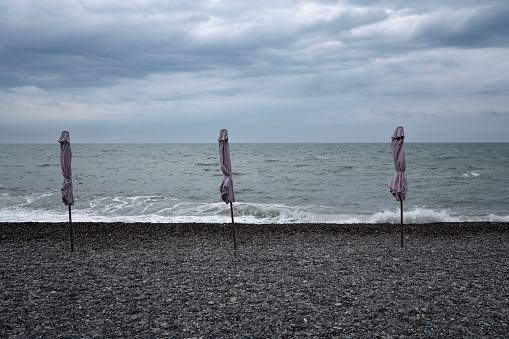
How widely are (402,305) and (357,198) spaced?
1590 cm

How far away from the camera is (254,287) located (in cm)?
648

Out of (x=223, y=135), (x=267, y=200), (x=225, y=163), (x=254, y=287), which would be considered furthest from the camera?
(x=267, y=200)

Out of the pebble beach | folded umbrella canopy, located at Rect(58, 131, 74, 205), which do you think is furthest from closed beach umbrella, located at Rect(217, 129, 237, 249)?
folded umbrella canopy, located at Rect(58, 131, 74, 205)

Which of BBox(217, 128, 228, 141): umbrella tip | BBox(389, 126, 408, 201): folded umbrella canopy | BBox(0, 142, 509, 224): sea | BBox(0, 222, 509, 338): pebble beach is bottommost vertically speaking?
BBox(0, 142, 509, 224): sea

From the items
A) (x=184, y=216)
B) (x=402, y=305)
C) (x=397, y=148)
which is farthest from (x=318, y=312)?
(x=184, y=216)

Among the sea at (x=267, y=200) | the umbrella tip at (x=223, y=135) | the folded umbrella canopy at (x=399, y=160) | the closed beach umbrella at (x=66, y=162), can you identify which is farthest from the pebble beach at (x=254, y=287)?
the sea at (x=267, y=200)

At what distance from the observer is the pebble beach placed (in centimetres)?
506

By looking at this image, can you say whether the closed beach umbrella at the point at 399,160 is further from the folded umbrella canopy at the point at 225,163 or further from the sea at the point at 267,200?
the sea at the point at 267,200

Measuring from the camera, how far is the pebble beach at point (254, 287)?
5057 mm

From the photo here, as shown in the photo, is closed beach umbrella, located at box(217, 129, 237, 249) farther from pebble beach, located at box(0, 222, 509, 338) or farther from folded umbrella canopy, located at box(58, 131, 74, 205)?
folded umbrella canopy, located at box(58, 131, 74, 205)

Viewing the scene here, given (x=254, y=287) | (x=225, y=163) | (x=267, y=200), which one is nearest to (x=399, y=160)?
(x=225, y=163)

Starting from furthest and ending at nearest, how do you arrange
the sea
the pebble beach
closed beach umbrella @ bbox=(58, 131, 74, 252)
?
1. the sea
2. closed beach umbrella @ bbox=(58, 131, 74, 252)
3. the pebble beach

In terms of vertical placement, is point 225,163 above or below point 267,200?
above

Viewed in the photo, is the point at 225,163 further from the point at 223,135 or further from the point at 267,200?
the point at 267,200
